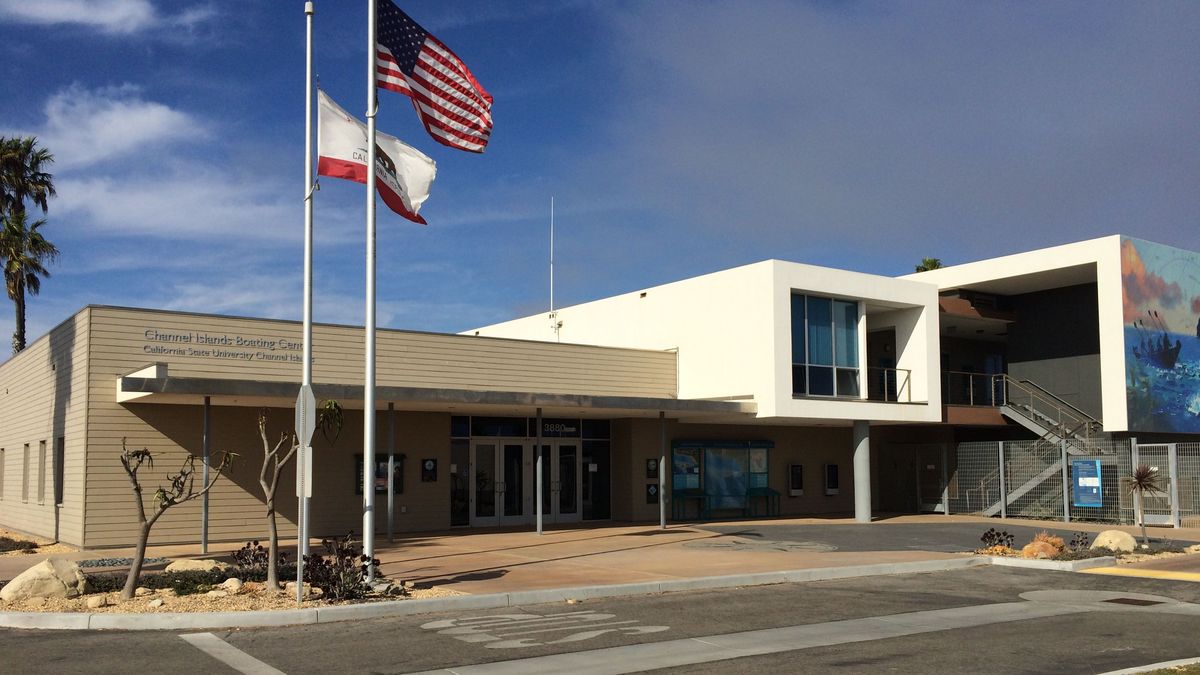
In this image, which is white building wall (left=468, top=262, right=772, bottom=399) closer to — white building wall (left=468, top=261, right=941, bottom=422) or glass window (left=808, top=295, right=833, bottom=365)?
white building wall (left=468, top=261, right=941, bottom=422)

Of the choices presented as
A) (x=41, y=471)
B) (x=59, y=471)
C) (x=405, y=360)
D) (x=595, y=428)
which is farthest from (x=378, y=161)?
(x=595, y=428)

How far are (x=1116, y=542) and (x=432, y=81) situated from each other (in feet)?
49.7

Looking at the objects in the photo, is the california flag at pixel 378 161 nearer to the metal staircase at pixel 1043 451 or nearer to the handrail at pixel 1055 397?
the metal staircase at pixel 1043 451

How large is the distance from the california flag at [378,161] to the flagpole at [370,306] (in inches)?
20.2

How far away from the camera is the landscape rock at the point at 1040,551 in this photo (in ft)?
59.7

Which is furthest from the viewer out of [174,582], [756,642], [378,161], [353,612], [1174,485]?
[1174,485]

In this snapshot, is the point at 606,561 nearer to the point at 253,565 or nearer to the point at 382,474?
the point at 253,565

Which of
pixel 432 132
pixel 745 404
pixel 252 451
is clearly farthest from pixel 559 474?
pixel 432 132

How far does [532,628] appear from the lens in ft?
37.4

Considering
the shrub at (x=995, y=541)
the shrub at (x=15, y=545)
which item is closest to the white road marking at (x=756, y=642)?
the shrub at (x=995, y=541)

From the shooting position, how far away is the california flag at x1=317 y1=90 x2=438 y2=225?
46.9 feet

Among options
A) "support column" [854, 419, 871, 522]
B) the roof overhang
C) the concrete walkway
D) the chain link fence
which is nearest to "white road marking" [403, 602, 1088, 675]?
the concrete walkway

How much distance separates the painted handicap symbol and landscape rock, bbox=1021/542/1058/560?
31.2 feet

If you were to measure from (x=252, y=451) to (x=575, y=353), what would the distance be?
8716 millimetres
